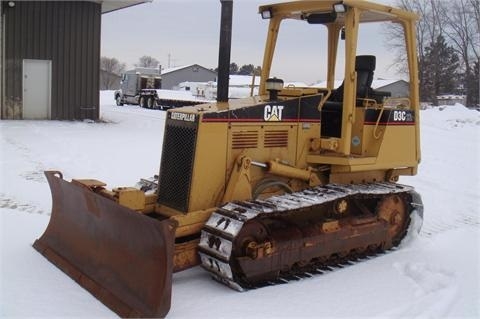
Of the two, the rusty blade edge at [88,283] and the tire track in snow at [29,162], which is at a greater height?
the tire track in snow at [29,162]

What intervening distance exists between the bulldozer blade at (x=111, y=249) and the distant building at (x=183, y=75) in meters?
62.6

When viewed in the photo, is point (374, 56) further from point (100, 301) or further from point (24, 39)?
point (24, 39)

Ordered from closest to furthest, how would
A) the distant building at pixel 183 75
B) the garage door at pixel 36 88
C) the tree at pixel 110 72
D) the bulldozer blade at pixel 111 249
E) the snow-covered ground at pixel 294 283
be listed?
the bulldozer blade at pixel 111 249 < the snow-covered ground at pixel 294 283 < the garage door at pixel 36 88 < the distant building at pixel 183 75 < the tree at pixel 110 72

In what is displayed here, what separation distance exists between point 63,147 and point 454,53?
133ft

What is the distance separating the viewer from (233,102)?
6.12 m

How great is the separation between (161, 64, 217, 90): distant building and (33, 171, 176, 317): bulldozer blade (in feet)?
205

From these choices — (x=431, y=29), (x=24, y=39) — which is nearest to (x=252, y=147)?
(x=24, y=39)

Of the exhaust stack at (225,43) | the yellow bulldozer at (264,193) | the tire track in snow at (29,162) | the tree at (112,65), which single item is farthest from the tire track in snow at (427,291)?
the tree at (112,65)

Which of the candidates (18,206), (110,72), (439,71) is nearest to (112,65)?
(110,72)

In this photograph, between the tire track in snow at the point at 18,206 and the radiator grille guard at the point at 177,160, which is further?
the tire track in snow at the point at 18,206

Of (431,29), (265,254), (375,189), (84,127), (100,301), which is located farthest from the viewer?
(431,29)

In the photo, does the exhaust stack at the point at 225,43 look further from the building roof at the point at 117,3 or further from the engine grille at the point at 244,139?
the building roof at the point at 117,3

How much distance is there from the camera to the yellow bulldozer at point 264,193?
5.06 m

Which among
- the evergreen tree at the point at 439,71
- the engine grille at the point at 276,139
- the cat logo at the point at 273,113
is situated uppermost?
the evergreen tree at the point at 439,71
